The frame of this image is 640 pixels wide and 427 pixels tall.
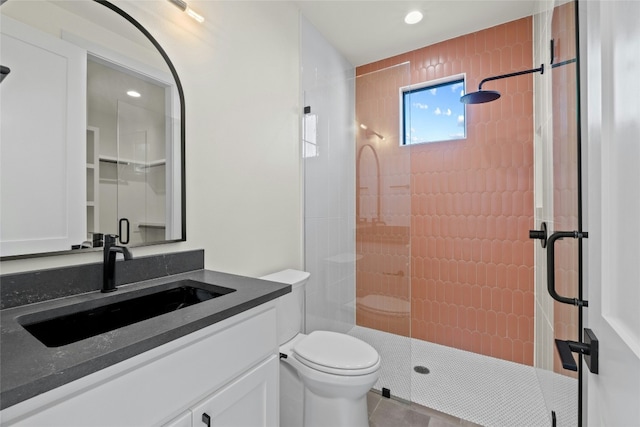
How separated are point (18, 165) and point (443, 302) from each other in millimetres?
2876

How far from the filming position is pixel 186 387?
839mm

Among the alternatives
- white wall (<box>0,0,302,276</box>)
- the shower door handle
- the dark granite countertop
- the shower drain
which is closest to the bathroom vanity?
the dark granite countertop

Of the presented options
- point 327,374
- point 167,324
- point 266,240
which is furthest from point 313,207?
point 167,324

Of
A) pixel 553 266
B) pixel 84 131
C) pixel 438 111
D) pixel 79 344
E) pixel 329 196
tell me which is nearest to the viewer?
pixel 79 344

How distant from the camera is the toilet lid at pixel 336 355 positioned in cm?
146

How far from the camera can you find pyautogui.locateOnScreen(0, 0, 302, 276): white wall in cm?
148

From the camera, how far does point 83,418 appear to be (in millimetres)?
636

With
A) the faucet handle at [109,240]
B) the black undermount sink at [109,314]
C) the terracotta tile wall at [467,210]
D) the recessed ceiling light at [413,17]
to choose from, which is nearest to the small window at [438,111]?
the terracotta tile wall at [467,210]

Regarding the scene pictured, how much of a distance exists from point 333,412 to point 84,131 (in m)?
1.64

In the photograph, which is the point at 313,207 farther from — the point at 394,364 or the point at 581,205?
the point at 581,205

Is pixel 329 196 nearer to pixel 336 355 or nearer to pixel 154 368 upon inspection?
pixel 336 355

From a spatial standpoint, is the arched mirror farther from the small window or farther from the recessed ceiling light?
the small window

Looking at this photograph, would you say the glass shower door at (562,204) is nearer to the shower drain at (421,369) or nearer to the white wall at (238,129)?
the shower drain at (421,369)

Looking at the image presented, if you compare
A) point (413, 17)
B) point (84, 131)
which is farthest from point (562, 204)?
point (84, 131)
